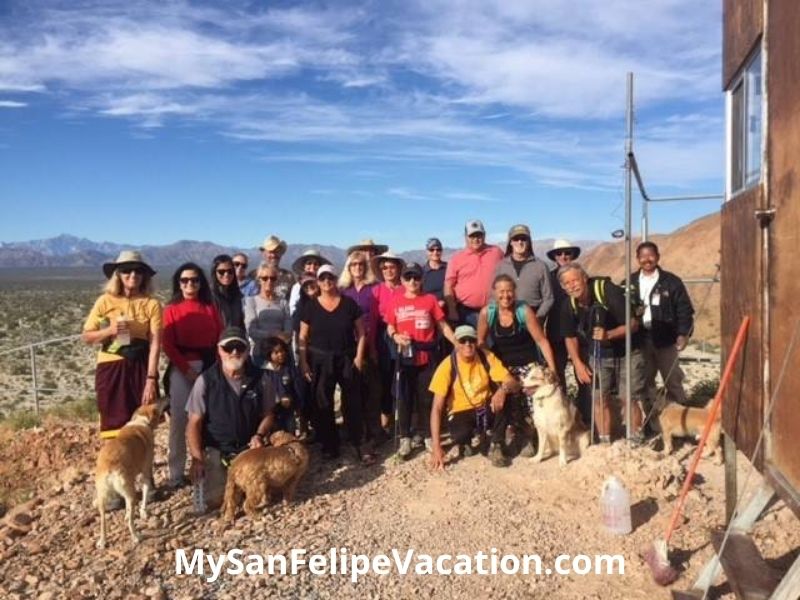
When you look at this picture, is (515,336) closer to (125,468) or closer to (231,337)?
(231,337)

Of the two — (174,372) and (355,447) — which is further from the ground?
(174,372)

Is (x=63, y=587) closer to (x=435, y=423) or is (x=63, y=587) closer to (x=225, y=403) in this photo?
(x=225, y=403)

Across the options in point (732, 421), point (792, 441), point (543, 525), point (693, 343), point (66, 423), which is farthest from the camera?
point (693, 343)

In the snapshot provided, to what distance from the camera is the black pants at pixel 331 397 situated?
691cm

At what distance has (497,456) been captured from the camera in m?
6.76

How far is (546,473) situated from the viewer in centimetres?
652

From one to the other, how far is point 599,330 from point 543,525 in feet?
6.50

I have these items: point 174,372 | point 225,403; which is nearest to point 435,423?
point 225,403

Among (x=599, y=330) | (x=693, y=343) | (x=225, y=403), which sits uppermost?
(x=599, y=330)

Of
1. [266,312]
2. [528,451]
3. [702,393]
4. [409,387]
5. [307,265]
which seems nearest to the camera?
[528,451]

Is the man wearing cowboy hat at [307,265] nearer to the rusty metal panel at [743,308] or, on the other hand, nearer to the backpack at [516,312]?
the backpack at [516,312]

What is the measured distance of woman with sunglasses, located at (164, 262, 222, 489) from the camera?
636 cm

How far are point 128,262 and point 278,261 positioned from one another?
2.24 meters

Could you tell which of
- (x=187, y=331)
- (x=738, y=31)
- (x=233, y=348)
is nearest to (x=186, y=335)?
(x=187, y=331)
